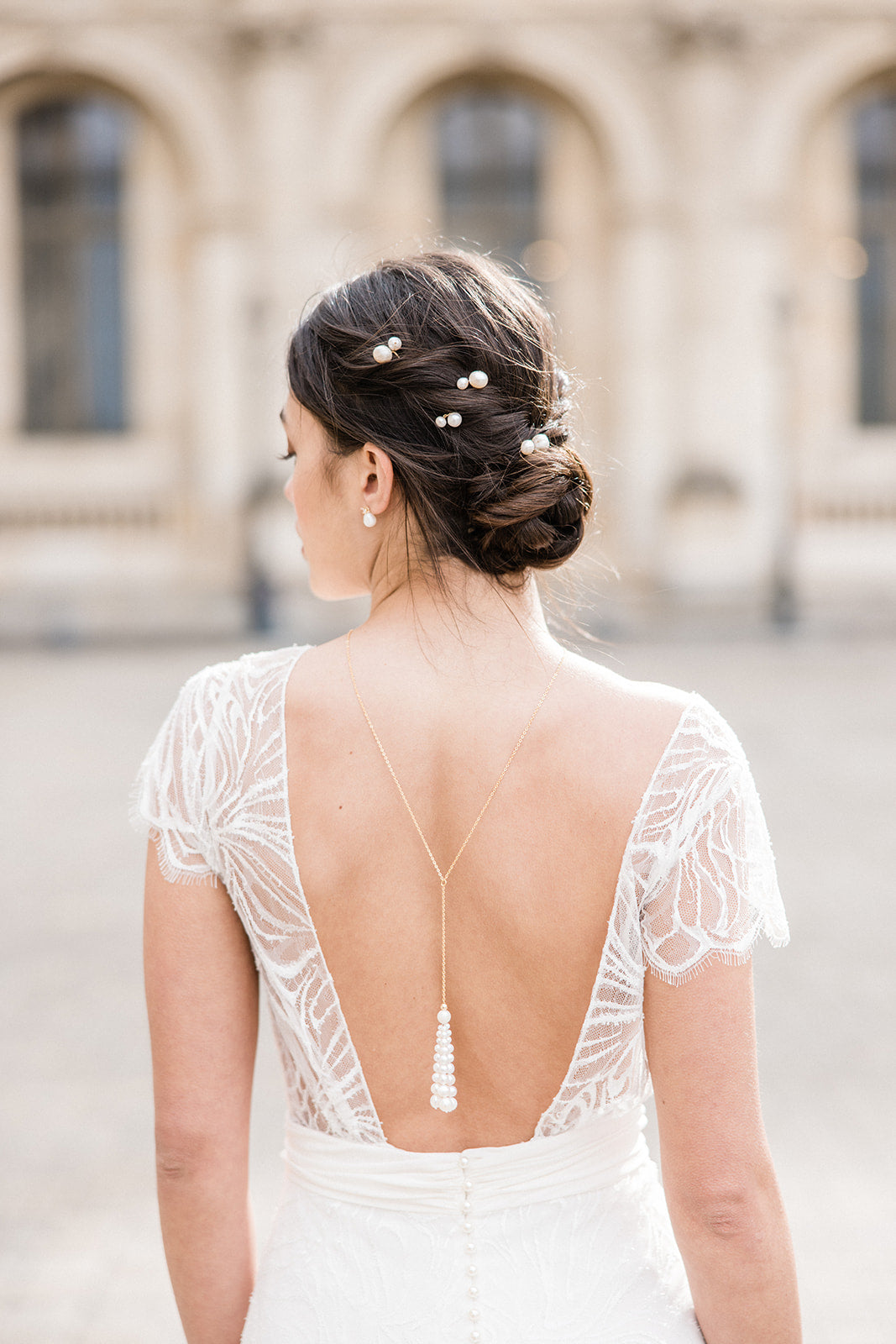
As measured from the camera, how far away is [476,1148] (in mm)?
1381

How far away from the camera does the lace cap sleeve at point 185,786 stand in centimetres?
137

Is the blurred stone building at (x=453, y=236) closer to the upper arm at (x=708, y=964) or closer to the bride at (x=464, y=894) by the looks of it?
the bride at (x=464, y=894)

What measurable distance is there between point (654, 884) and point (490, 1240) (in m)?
0.38

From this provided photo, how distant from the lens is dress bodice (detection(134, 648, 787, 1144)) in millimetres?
1296

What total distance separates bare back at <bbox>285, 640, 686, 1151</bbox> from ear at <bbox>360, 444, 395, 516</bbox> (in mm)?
138

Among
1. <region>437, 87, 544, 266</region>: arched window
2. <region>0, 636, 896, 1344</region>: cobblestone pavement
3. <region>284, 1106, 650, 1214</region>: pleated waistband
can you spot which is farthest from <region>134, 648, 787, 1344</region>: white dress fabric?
<region>437, 87, 544, 266</region>: arched window

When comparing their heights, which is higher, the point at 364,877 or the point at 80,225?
the point at 80,225

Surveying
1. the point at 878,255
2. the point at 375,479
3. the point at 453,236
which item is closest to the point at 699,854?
the point at 375,479

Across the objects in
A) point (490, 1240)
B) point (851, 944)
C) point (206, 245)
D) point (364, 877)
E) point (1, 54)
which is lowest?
point (851, 944)

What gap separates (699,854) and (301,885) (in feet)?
1.21

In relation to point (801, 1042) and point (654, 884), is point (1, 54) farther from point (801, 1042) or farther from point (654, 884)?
point (654, 884)

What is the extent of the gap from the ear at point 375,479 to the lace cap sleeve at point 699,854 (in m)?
0.34

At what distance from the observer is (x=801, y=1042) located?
4.79m

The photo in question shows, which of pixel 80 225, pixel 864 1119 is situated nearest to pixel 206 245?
pixel 80 225
